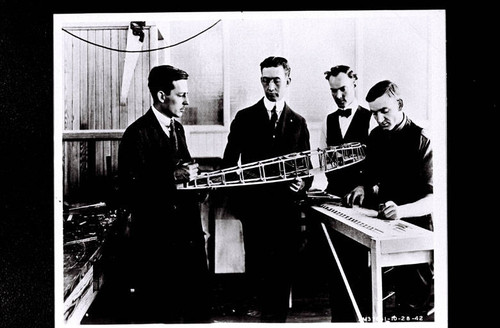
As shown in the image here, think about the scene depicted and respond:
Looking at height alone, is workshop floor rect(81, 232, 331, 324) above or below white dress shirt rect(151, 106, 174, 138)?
below

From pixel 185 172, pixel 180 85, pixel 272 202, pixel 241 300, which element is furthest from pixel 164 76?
pixel 241 300

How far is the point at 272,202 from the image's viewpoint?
0.88 metres

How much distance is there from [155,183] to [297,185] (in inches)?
9.4

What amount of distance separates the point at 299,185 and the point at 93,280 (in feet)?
1.26

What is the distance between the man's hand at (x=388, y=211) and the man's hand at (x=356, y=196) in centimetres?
3

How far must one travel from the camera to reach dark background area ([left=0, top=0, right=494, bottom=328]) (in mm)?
874

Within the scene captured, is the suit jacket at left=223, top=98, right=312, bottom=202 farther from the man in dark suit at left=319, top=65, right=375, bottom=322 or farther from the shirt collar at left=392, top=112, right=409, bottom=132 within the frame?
the shirt collar at left=392, top=112, right=409, bottom=132

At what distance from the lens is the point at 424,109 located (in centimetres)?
88

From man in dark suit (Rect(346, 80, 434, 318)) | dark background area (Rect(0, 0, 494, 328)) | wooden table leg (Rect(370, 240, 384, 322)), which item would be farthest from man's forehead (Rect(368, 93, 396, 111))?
wooden table leg (Rect(370, 240, 384, 322))

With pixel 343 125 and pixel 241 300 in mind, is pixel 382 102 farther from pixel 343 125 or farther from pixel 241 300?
pixel 241 300
